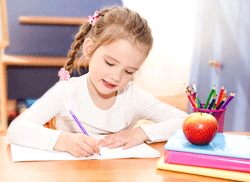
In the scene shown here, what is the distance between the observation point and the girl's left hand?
719 millimetres

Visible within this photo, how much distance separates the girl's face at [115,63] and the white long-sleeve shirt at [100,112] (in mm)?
144

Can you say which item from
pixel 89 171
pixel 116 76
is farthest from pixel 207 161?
pixel 116 76

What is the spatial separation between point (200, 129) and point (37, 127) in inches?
16.3

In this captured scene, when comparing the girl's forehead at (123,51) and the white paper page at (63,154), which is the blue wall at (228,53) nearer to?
the girl's forehead at (123,51)

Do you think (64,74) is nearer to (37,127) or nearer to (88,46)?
(88,46)

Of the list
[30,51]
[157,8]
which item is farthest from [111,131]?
[157,8]

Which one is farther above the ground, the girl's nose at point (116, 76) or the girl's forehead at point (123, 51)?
the girl's forehead at point (123, 51)

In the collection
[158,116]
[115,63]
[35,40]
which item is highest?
[115,63]

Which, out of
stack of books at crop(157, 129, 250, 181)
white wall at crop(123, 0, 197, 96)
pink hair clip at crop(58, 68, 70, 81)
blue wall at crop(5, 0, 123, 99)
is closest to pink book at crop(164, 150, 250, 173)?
stack of books at crop(157, 129, 250, 181)

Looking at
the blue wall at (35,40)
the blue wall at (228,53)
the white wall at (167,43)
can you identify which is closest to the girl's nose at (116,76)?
the blue wall at (228,53)

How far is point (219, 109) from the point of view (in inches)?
30.1

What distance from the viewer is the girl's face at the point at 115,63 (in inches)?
33.0

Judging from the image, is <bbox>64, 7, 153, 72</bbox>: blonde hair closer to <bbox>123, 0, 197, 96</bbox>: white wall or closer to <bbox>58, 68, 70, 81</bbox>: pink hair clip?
<bbox>58, 68, 70, 81</bbox>: pink hair clip

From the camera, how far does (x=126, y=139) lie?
0.75m
